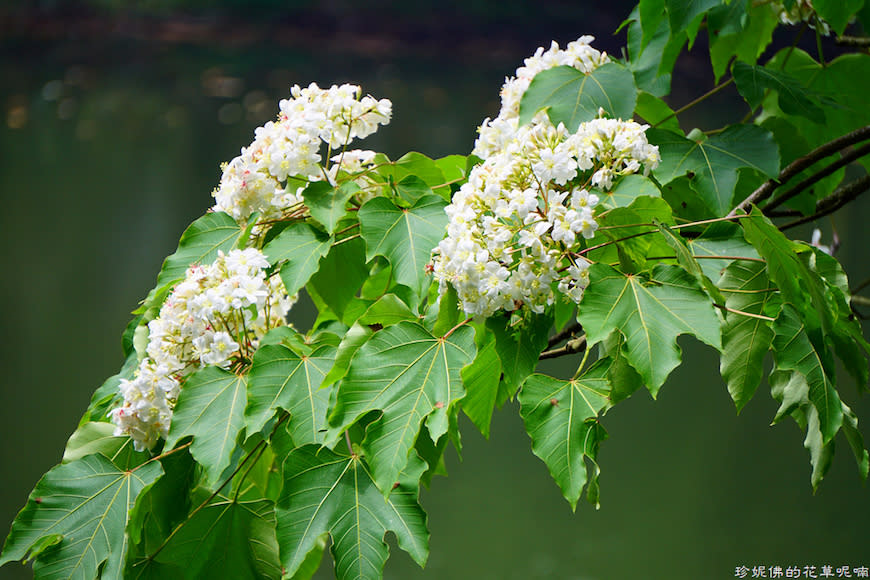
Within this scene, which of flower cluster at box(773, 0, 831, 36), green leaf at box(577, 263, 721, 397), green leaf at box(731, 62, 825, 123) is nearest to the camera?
green leaf at box(577, 263, 721, 397)

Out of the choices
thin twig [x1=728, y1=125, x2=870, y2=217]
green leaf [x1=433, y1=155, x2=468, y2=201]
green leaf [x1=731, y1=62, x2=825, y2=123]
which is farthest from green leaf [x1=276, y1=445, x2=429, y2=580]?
green leaf [x1=731, y1=62, x2=825, y2=123]

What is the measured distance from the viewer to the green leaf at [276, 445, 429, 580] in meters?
0.52

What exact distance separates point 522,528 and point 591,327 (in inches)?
130

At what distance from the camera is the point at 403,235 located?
606 mm

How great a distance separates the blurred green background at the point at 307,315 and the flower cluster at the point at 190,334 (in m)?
2.52

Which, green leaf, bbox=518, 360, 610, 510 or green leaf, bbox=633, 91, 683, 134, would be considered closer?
green leaf, bbox=518, 360, 610, 510

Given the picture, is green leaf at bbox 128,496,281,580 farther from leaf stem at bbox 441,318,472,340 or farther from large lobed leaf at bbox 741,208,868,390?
large lobed leaf at bbox 741,208,868,390

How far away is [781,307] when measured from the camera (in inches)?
21.6

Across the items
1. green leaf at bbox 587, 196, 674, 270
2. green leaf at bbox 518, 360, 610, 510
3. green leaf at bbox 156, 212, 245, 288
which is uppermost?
green leaf at bbox 156, 212, 245, 288

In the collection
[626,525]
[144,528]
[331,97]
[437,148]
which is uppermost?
[437,148]

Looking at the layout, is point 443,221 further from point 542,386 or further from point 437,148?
point 437,148

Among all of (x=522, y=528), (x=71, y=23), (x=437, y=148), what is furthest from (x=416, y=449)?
(x=71, y=23)

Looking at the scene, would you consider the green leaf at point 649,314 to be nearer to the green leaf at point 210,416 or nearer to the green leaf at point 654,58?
the green leaf at point 210,416

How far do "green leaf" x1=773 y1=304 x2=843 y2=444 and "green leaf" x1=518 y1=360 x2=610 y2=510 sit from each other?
12 centimetres
